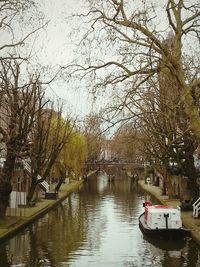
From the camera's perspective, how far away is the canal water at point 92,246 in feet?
70.0

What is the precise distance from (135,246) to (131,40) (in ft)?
35.2

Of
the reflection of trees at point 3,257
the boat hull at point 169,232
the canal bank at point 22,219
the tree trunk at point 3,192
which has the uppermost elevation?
the tree trunk at point 3,192

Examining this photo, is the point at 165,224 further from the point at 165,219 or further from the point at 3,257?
the point at 3,257

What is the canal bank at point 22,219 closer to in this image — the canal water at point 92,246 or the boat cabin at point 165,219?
the canal water at point 92,246

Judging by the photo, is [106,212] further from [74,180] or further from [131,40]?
[74,180]

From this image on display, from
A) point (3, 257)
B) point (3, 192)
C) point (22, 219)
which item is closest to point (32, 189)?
point (22, 219)

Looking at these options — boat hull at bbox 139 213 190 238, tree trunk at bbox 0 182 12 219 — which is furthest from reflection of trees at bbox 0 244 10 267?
boat hull at bbox 139 213 190 238

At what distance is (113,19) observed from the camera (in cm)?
1900

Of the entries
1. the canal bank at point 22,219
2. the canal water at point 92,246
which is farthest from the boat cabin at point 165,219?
the canal bank at point 22,219

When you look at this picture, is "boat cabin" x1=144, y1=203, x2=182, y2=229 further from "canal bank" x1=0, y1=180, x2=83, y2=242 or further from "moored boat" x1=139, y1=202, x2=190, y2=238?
"canal bank" x1=0, y1=180, x2=83, y2=242

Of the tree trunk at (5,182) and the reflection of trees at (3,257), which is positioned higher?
the tree trunk at (5,182)

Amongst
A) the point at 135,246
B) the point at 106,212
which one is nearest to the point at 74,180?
the point at 106,212

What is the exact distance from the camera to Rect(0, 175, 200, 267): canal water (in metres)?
21.3

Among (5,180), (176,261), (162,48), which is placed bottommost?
(176,261)
